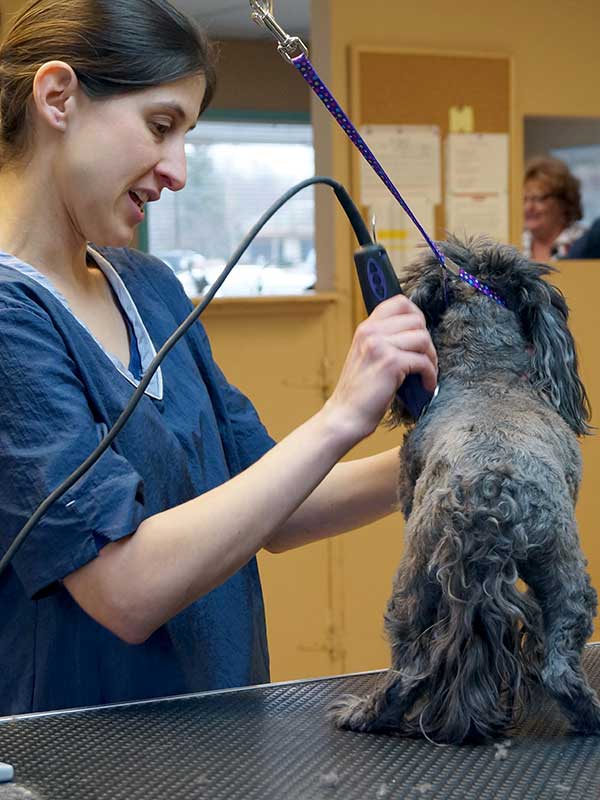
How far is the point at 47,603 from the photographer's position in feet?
3.66

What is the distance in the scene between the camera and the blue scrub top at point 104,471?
997 millimetres

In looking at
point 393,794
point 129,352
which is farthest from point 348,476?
point 393,794

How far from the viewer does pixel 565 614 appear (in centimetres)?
89

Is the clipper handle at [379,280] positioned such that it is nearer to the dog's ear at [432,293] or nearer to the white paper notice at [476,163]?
the dog's ear at [432,293]

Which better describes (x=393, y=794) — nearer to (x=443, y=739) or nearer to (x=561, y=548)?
(x=443, y=739)

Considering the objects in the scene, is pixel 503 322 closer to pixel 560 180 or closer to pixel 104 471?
pixel 104 471

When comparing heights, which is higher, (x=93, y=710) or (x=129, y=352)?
(x=129, y=352)

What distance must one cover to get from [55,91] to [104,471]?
0.38 m

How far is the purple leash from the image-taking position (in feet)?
3.19

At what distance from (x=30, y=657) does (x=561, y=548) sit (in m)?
0.55

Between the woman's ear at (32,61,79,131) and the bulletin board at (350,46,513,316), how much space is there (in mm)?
1715

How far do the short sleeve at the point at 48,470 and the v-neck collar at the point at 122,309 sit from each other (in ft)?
0.28

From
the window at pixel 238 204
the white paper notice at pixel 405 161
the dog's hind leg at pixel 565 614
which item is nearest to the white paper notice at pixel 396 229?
the white paper notice at pixel 405 161

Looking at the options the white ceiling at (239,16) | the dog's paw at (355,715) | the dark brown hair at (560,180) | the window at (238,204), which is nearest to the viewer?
the dog's paw at (355,715)
